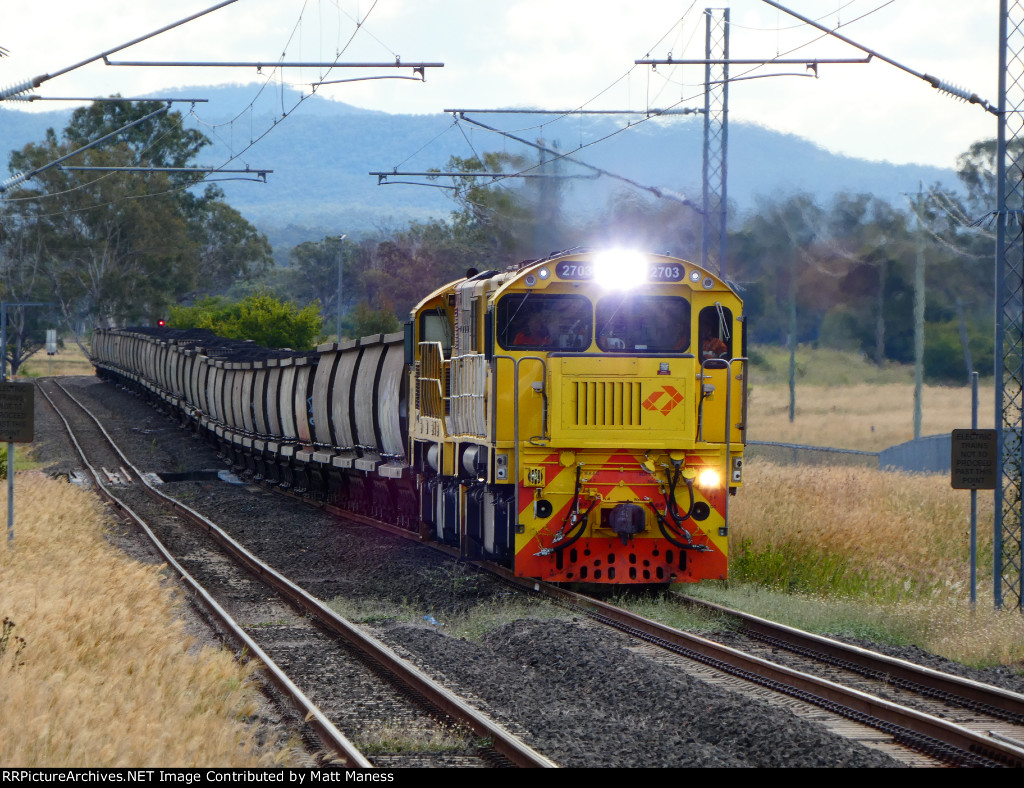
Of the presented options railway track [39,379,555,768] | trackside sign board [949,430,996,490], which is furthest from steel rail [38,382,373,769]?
trackside sign board [949,430,996,490]

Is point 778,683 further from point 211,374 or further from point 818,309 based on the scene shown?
point 818,309

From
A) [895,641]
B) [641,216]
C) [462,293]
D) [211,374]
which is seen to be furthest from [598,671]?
[641,216]

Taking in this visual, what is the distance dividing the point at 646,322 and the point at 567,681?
4765 mm

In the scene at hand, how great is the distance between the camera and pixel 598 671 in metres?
9.75

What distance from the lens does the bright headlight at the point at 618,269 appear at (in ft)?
43.3

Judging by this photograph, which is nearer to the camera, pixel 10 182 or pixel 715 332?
pixel 715 332

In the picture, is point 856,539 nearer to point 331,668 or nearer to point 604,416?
point 604,416

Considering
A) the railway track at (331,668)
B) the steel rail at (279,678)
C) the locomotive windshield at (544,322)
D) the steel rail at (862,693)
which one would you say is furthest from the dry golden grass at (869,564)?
the steel rail at (279,678)

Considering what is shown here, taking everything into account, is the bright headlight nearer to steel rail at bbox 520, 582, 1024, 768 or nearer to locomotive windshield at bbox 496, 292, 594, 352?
locomotive windshield at bbox 496, 292, 594, 352

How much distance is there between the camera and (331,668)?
10.2 meters

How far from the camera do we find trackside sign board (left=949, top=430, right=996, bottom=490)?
41.1ft

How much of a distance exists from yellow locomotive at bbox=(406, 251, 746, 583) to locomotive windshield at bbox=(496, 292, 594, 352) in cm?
1

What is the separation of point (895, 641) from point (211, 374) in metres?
26.9

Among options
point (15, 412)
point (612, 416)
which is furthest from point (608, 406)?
point (15, 412)
